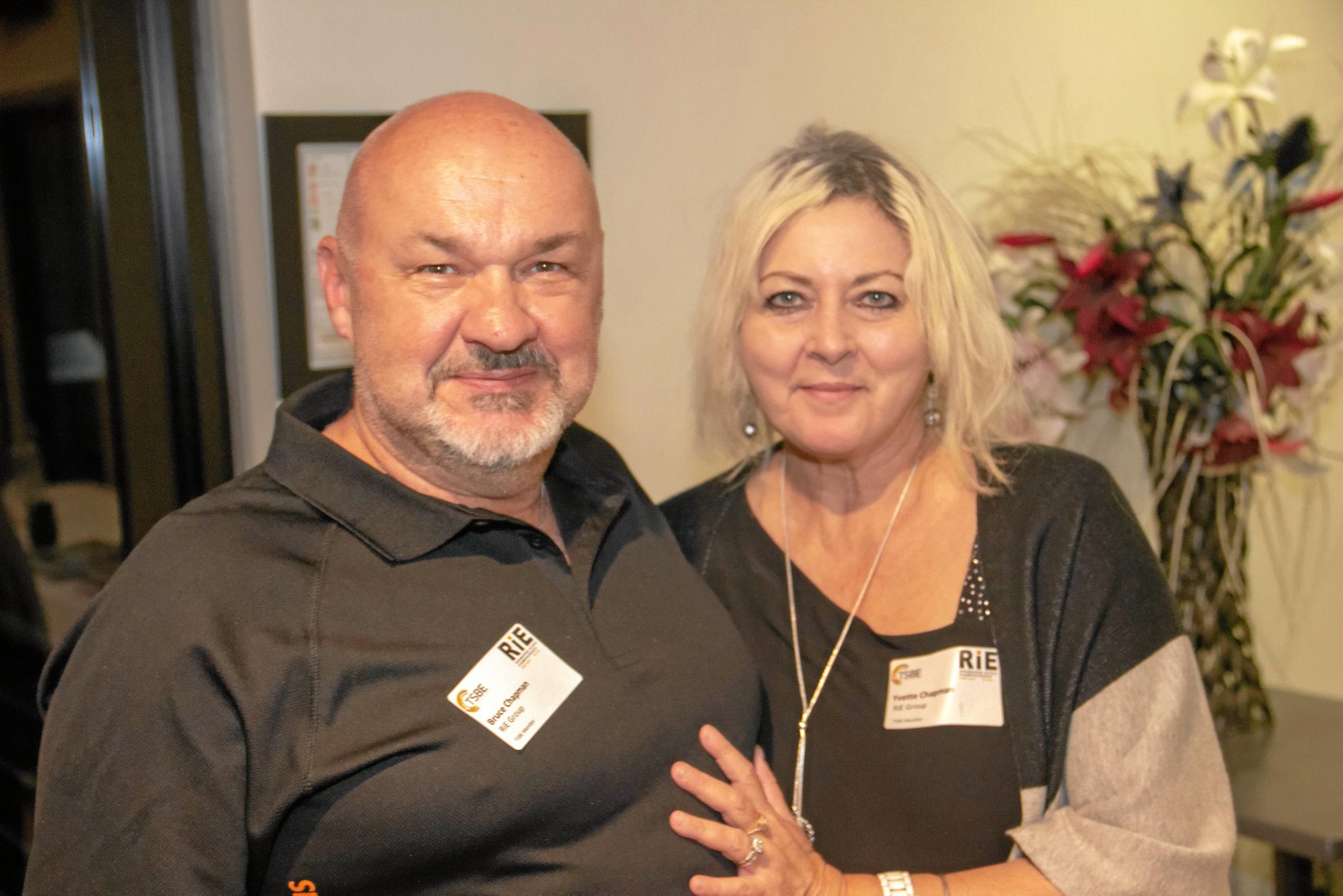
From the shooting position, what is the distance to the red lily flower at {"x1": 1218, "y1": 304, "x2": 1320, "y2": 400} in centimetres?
242

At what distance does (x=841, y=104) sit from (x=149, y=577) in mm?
2130

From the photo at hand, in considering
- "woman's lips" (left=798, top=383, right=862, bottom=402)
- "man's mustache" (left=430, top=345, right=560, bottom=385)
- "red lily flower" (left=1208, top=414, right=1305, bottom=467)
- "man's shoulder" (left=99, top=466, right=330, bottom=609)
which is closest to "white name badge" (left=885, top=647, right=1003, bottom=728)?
"woman's lips" (left=798, top=383, right=862, bottom=402)

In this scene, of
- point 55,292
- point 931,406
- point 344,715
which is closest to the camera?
point 344,715

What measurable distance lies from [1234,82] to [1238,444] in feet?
2.67

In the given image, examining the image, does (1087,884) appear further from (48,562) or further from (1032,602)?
(48,562)

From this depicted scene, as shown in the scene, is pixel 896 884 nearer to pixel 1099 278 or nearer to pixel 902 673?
pixel 902 673

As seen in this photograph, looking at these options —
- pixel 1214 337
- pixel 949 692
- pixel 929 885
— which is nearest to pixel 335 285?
pixel 949 692

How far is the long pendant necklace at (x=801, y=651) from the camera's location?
169 centimetres

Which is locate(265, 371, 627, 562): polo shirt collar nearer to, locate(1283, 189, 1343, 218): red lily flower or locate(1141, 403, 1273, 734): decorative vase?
locate(1141, 403, 1273, 734): decorative vase

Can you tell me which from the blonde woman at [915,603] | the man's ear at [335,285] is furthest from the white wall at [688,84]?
the man's ear at [335,285]

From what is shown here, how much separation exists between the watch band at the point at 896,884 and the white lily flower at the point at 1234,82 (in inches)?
73.9

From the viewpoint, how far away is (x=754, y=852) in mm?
1495

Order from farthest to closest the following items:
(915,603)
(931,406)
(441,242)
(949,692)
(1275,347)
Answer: (1275,347) < (931,406) < (915,603) < (949,692) < (441,242)

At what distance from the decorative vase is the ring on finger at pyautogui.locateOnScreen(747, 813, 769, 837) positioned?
144cm
